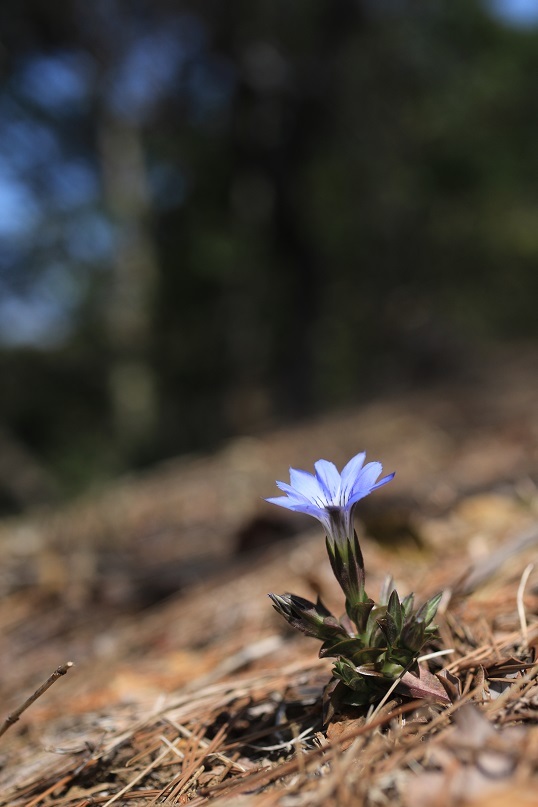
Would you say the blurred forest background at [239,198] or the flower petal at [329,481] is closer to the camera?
the flower petal at [329,481]

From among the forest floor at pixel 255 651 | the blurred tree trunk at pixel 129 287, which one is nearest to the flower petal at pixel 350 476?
the forest floor at pixel 255 651

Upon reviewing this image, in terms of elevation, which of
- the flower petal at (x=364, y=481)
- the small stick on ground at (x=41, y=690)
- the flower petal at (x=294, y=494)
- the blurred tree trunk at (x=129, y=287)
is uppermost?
the blurred tree trunk at (x=129, y=287)

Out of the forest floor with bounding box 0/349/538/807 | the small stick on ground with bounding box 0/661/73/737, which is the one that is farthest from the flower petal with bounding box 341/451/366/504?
the small stick on ground with bounding box 0/661/73/737

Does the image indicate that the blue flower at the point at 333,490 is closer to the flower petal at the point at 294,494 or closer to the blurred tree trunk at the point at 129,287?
the flower petal at the point at 294,494

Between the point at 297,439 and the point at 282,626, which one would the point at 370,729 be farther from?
the point at 297,439

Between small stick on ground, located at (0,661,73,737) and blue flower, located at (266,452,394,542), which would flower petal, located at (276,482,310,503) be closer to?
blue flower, located at (266,452,394,542)

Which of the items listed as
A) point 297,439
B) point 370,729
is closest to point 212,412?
point 297,439

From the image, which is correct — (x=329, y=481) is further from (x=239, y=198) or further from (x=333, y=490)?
(x=239, y=198)

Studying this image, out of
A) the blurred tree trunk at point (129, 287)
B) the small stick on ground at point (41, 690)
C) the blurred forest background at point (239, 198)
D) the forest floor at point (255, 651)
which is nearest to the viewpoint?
the forest floor at point (255, 651)
